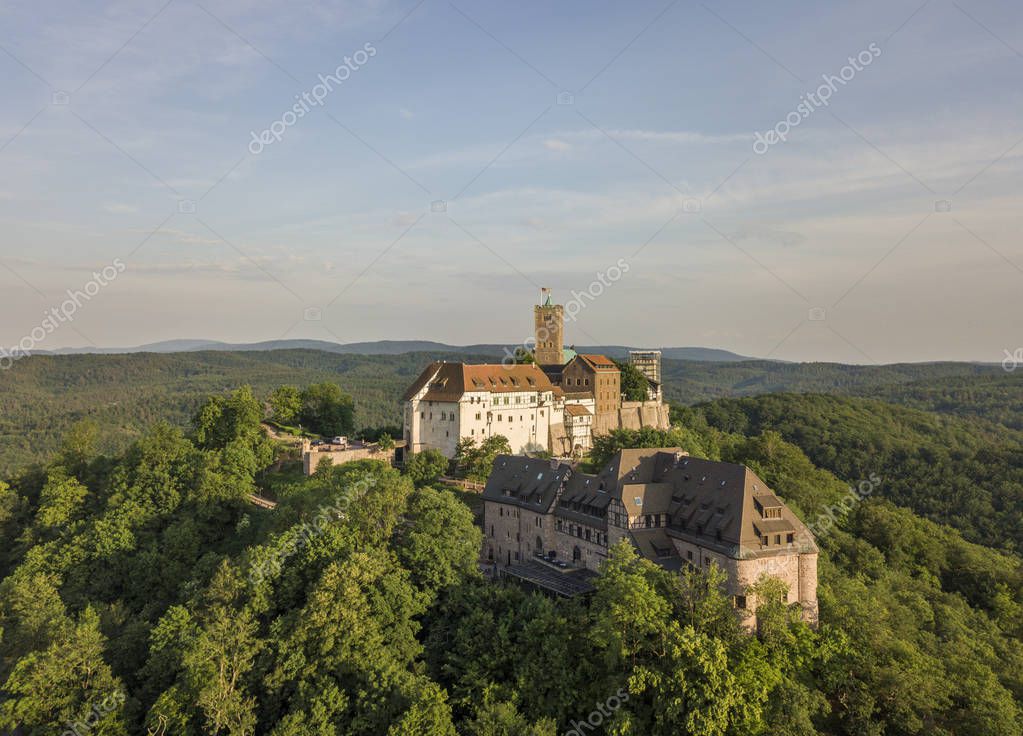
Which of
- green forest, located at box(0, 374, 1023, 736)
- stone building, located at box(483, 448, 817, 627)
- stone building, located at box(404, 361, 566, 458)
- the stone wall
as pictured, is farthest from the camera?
stone building, located at box(404, 361, 566, 458)

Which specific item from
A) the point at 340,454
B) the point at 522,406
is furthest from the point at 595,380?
the point at 340,454

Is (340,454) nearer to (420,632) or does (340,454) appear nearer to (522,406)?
(522,406)

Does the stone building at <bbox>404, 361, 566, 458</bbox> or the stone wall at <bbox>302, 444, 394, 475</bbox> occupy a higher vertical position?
the stone building at <bbox>404, 361, 566, 458</bbox>

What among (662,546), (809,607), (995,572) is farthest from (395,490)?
(995,572)

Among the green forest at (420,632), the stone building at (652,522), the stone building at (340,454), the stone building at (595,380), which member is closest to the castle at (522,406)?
the stone building at (595,380)

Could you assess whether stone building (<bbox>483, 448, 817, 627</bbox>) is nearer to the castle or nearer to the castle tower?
the castle

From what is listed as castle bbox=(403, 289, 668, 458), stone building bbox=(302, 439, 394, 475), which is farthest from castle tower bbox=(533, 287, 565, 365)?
stone building bbox=(302, 439, 394, 475)
